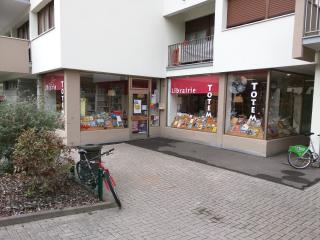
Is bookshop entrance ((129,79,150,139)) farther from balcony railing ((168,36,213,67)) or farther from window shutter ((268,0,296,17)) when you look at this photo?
window shutter ((268,0,296,17))

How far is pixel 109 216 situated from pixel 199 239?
1.55m

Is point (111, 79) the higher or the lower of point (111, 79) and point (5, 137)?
the higher

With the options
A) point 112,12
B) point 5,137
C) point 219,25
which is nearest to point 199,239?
point 5,137

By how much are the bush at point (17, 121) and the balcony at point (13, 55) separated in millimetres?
6235

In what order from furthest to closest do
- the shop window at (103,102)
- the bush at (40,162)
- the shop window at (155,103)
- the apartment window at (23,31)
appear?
the apartment window at (23,31)
the shop window at (155,103)
the shop window at (103,102)
the bush at (40,162)

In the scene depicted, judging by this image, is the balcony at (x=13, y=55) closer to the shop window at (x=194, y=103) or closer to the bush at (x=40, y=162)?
the shop window at (x=194, y=103)

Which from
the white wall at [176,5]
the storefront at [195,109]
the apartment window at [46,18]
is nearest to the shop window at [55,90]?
the apartment window at [46,18]

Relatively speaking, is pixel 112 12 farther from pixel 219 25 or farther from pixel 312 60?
pixel 312 60

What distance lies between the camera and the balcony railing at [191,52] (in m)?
10.9

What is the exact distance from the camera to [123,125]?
38.0ft

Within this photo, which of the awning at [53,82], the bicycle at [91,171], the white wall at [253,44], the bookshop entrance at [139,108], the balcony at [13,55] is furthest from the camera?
the bookshop entrance at [139,108]

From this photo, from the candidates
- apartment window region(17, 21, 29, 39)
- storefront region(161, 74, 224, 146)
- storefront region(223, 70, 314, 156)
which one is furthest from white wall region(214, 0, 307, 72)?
apartment window region(17, 21, 29, 39)

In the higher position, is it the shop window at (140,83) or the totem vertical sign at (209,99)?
the shop window at (140,83)

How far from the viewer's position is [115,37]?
10531mm
